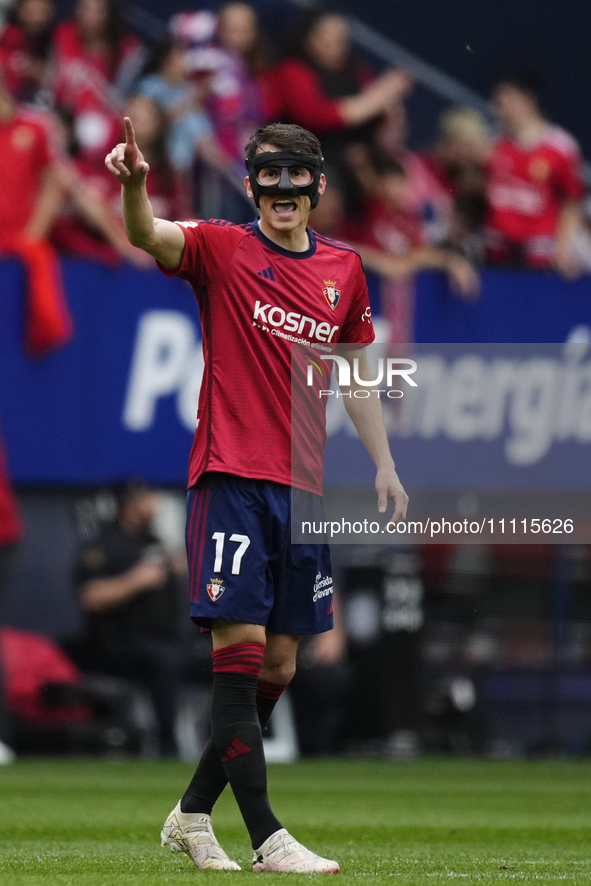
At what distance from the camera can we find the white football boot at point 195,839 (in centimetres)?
421

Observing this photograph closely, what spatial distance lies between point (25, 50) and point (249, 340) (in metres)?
7.65

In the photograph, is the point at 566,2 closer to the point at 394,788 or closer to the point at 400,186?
the point at 400,186

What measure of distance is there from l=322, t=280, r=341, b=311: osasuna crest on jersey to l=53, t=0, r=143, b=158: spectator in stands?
284 inches

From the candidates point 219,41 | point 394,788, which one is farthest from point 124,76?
point 394,788

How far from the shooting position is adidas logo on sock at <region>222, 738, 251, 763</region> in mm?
4082

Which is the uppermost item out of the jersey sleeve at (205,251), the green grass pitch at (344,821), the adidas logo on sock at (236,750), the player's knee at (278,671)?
the jersey sleeve at (205,251)

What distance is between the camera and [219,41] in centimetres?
1167

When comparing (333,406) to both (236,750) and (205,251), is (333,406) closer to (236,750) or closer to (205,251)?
(205,251)

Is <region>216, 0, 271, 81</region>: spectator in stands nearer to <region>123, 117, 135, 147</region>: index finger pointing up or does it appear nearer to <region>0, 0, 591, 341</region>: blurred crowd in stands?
<region>0, 0, 591, 341</region>: blurred crowd in stands

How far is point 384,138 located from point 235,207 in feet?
4.47

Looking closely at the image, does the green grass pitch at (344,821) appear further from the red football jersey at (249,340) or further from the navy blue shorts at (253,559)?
the red football jersey at (249,340)

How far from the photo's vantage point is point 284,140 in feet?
14.1

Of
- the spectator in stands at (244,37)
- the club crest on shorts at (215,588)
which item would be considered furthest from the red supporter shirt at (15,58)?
the club crest on shorts at (215,588)

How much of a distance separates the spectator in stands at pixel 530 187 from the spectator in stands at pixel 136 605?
3.61m
